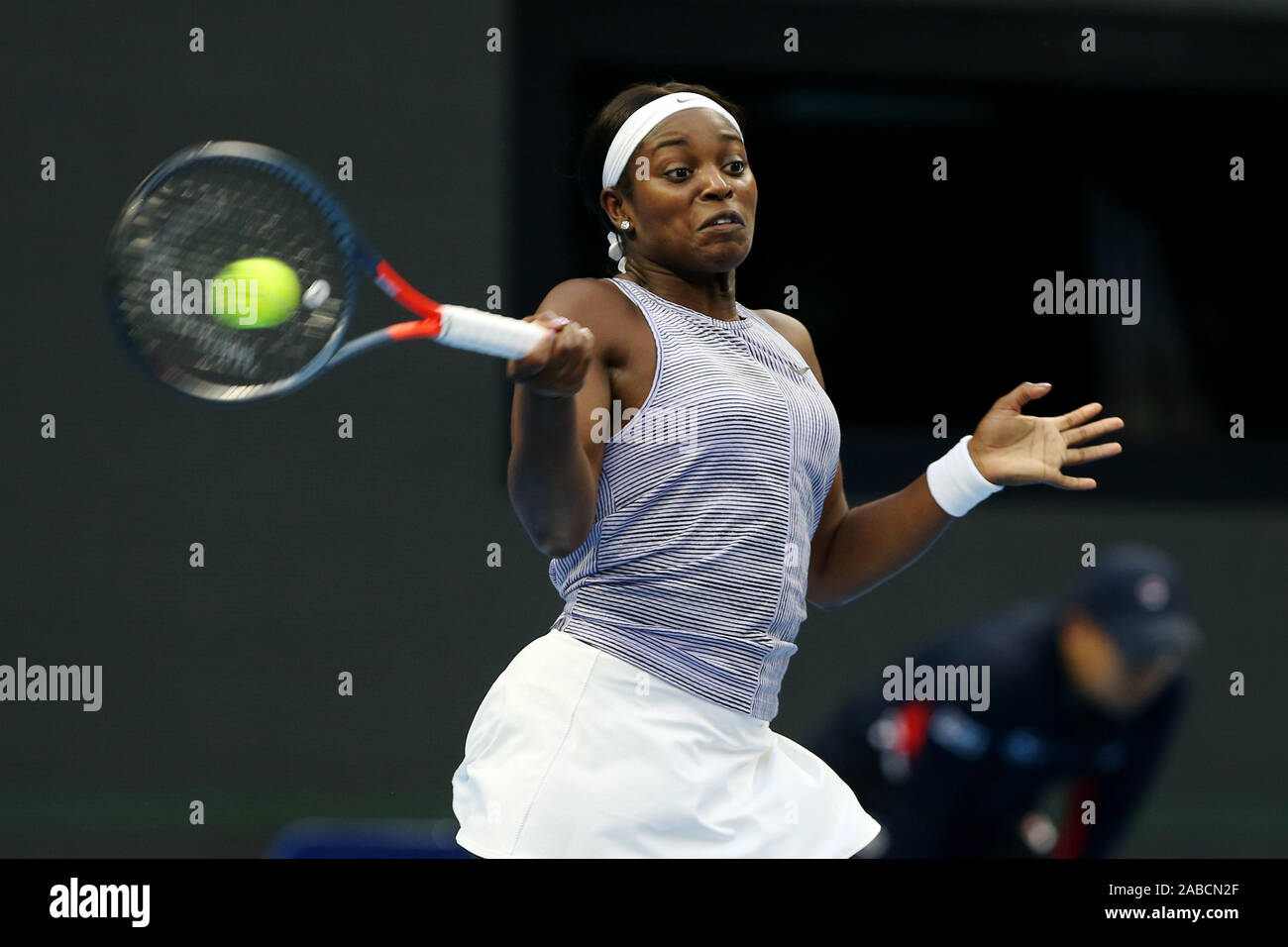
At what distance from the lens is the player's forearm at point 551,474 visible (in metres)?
1.96

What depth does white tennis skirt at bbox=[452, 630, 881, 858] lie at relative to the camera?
2062mm

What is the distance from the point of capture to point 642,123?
7.61ft

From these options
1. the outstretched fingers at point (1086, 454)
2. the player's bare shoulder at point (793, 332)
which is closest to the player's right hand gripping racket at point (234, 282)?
the player's bare shoulder at point (793, 332)

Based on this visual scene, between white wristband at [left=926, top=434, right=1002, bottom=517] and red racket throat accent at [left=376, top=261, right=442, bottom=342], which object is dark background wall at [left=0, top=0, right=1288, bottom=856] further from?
red racket throat accent at [left=376, top=261, right=442, bottom=342]

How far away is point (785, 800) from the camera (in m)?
2.20

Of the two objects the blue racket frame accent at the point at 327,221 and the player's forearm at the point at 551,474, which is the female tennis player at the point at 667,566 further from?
the blue racket frame accent at the point at 327,221

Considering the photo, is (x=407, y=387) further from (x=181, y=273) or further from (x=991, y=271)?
(x=181, y=273)

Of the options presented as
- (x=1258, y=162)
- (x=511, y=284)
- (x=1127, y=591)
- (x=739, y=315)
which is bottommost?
(x=1127, y=591)

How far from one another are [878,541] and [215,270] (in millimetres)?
1040

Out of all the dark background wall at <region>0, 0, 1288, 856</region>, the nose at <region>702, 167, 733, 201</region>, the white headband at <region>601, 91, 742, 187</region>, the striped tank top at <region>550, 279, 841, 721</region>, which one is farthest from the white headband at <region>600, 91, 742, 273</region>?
the dark background wall at <region>0, 0, 1288, 856</region>

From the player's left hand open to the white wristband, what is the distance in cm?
1
